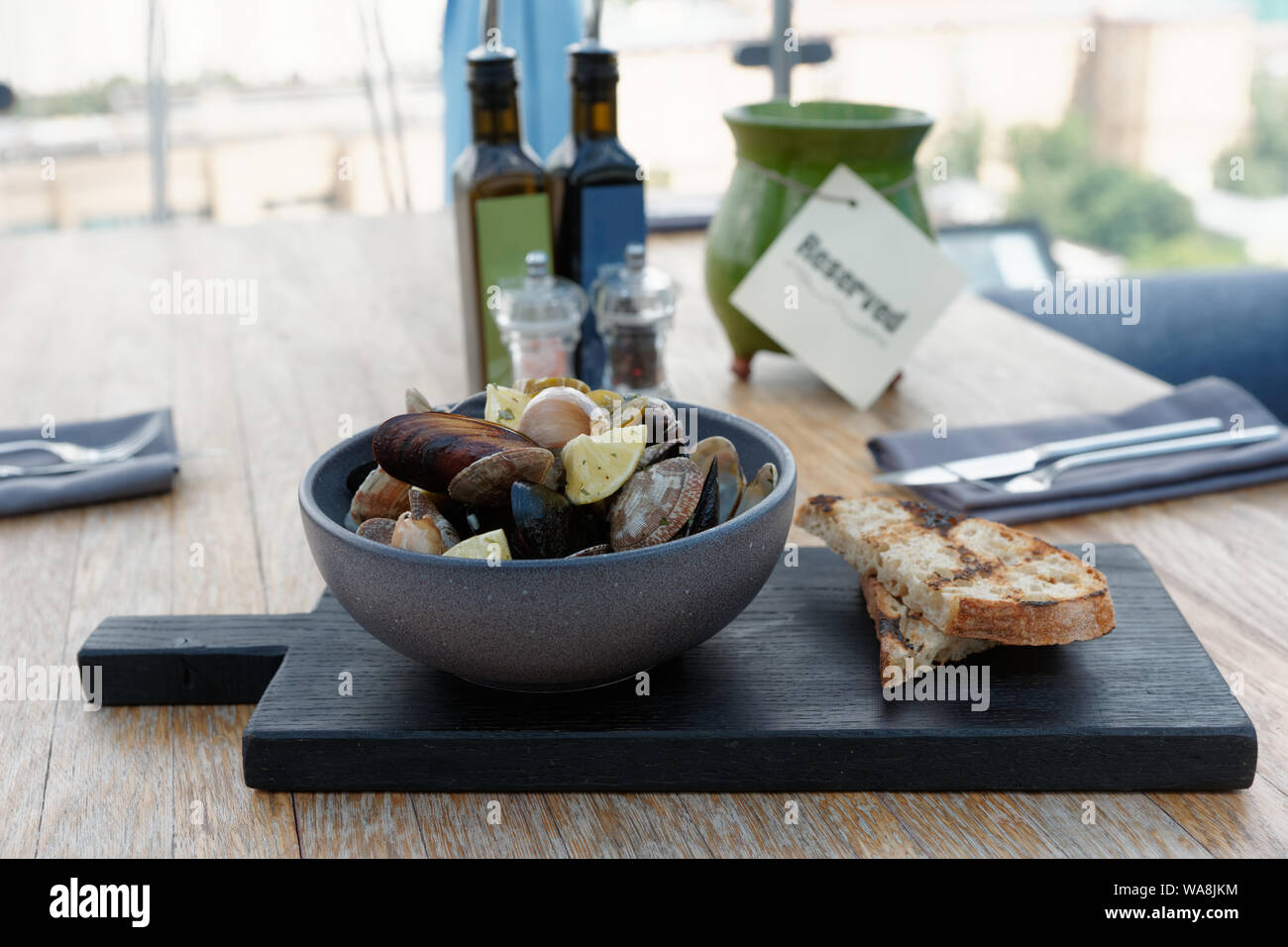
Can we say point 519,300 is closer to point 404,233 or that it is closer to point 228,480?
point 228,480

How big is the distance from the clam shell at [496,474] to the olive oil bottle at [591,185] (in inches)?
25.4

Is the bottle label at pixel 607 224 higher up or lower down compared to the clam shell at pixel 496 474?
higher up

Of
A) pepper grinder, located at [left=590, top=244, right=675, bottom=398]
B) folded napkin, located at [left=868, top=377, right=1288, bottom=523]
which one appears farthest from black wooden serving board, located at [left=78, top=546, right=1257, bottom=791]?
pepper grinder, located at [left=590, top=244, right=675, bottom=398]

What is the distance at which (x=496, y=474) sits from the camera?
0.62 metres

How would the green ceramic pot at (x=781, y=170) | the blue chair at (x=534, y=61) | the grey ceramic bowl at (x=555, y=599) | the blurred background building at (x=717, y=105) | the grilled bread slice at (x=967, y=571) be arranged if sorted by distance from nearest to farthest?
1. the grey ceramic bowl at (x=555, y=599)
2. the grilled bread slice at (x=967, y=571)
3. the green ceramic pot at (x=781, y=170)
4. the blue chair at (x=534, y=61)
5. the blurred background building at (x=717, y=105)

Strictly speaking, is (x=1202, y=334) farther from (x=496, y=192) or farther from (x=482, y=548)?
(x=482, y=548)

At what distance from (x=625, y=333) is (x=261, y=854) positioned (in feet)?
2.36

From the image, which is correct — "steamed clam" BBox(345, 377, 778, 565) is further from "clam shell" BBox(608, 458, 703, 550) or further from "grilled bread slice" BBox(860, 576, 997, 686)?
"grilled bread slice" BBox(860, 576, 997, 686)

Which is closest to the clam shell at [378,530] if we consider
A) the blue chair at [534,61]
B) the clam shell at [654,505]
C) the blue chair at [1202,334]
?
the clam shell at [654,505]

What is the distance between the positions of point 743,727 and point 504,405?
0.75 feet

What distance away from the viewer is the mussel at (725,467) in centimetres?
70

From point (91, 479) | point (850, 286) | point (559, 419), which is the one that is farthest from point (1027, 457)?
point (91, 479)

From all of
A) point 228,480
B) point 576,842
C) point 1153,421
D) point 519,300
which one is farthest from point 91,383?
point 1153,421

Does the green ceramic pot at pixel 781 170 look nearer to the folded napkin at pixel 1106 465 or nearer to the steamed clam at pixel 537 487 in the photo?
the folded napkin at pixel 1106 465
